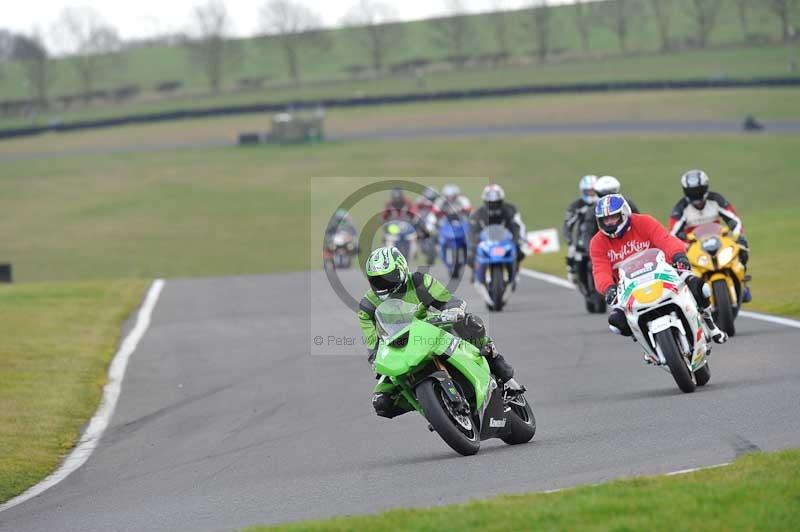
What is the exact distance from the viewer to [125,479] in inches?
409

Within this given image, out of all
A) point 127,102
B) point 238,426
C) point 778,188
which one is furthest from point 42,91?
point 238,426

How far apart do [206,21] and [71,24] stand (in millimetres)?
21269

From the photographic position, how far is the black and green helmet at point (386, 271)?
9133 mm

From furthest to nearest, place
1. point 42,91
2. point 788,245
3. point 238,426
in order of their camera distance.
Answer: point 42,91, point 788,245, point 238,426

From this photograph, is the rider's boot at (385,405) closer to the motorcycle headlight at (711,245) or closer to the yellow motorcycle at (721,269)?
the yellow motorcycle at (721,269)

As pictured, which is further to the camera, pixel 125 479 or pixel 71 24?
pixel 71 24

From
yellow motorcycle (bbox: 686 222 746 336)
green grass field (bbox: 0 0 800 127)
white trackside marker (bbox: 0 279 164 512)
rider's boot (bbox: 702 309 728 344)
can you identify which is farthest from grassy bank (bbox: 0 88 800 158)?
rider's boot (bbox: 702 309 728 344)

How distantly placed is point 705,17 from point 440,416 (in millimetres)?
94372

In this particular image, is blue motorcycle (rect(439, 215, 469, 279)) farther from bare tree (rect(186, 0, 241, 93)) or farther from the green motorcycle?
bare tree (rect(186, 0, 241, 93))

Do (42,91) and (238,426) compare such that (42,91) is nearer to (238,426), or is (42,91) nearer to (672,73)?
(672,73)

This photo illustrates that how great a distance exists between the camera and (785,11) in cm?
8256

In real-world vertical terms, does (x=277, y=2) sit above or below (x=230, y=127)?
above

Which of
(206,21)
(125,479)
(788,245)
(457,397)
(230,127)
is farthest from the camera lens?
(206,21)

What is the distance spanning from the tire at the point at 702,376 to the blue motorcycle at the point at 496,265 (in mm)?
8842
